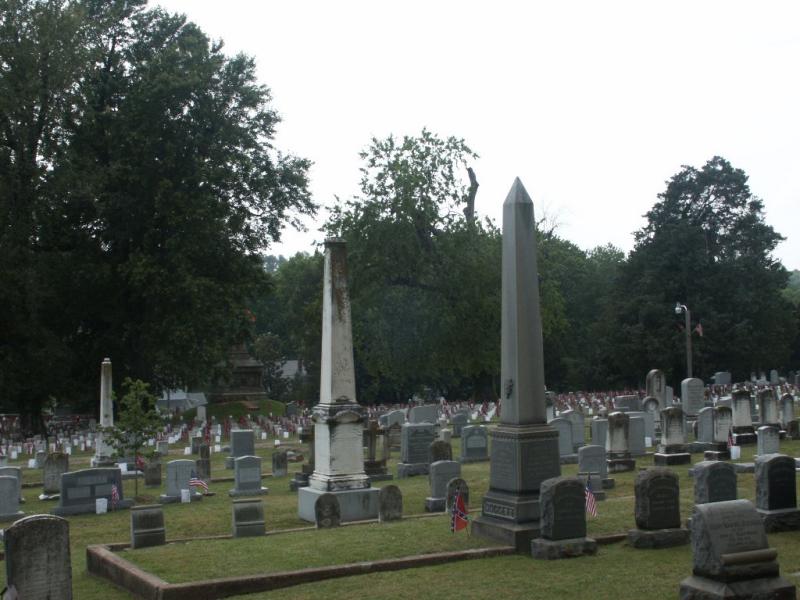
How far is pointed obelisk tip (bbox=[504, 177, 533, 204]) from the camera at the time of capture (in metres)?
11.3

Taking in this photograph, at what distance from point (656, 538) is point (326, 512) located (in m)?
4.95

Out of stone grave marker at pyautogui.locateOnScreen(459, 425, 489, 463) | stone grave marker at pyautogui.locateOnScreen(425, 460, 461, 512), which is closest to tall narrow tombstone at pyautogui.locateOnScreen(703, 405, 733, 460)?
stone grave marker at pyautogui.locateOnScreen(459, 425, 489, 463)

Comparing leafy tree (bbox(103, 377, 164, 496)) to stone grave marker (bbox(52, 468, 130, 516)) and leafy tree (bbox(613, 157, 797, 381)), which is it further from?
leafy tree (bbox(613, 157, 797, 381))

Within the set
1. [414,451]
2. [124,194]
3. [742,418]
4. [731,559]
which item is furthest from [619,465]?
[124,194]

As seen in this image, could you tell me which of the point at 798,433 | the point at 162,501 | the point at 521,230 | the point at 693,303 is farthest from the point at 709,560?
the point at 693,303

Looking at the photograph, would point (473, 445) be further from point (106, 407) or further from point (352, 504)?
point (106, 407)

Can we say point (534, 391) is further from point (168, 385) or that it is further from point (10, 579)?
point (168, 385)

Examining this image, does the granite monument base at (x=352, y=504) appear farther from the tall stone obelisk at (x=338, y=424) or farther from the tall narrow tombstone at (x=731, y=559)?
the tall narrow tombstone at (x=731, y=559)

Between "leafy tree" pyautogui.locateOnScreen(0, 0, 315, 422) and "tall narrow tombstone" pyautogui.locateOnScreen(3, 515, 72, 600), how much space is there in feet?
82.0

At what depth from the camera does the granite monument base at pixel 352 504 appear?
14016 mm

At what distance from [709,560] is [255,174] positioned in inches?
1264

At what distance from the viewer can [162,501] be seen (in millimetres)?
17500

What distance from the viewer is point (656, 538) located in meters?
10.2

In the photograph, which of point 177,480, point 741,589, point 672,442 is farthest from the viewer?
point 672,442
